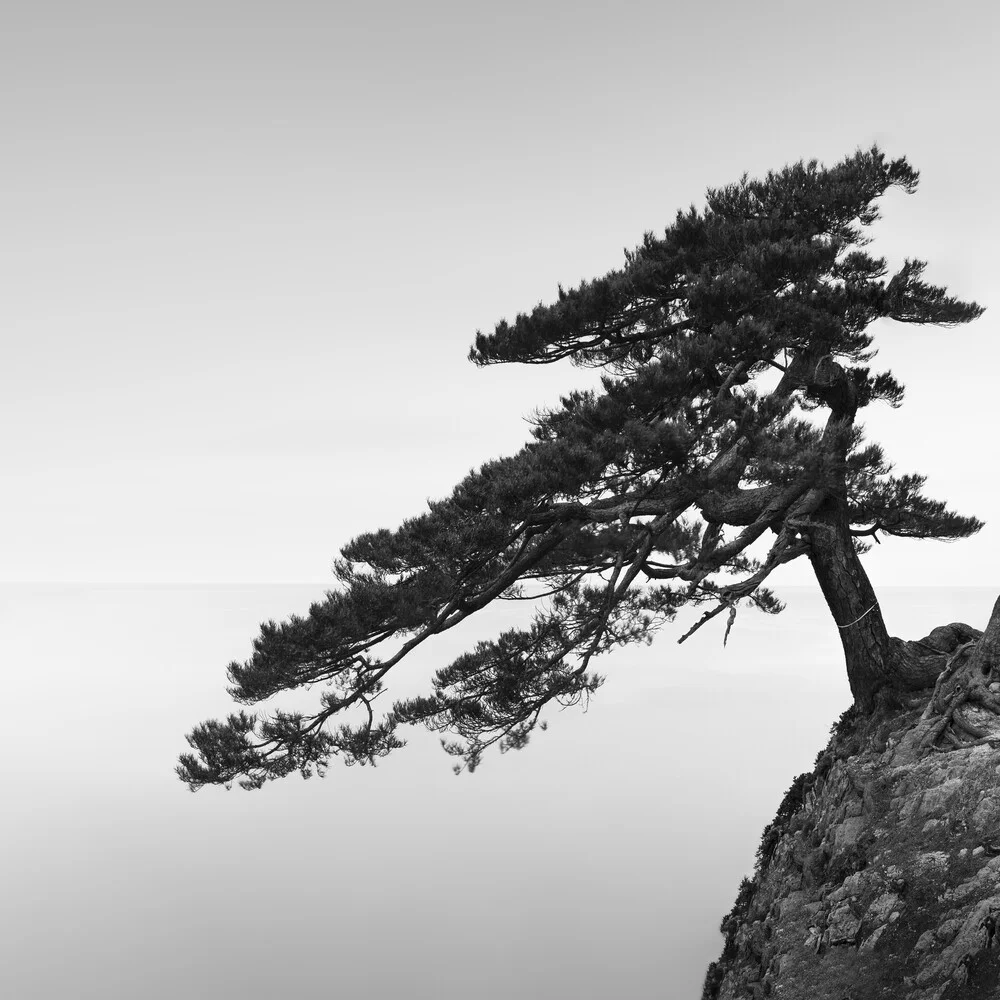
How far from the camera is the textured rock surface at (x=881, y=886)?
591 cm

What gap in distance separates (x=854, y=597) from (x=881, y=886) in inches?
132

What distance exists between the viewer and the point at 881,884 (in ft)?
22.6

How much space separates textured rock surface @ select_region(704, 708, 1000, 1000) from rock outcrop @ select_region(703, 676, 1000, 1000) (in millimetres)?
11

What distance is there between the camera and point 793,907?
26.3 feet

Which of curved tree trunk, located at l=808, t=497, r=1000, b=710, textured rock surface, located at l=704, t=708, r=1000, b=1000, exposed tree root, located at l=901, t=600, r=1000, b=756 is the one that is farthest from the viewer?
curved tree trunk, located at l=808, t=497, r=1000, b=710

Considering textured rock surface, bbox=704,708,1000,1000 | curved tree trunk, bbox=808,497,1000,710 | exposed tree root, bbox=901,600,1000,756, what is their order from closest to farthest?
textured rock surface, bbox=704,708,1000,1000, exposed tree root, bbox=901,600,1000,756, curved tree trunk, bbox=808,497,1000,710

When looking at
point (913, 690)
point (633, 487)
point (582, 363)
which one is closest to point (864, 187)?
point (582, 363)

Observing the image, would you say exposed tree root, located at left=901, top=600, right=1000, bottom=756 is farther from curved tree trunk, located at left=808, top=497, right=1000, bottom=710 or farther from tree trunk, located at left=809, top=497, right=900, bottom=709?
tree trunk, located at left=809, top=497, right=900, bottom=709

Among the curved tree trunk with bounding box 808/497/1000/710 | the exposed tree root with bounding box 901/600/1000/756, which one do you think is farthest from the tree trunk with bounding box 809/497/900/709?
the exposed tree root with bounding box 901/600/1000/756

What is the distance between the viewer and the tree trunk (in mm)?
9516

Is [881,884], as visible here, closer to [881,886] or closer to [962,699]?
[881,886]

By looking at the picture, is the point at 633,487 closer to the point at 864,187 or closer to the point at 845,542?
the point at 845,542

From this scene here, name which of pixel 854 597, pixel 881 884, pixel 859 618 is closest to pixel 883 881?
pixel 881 884

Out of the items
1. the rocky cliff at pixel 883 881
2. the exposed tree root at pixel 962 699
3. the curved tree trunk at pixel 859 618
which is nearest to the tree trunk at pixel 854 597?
the curved tree trunk at pixel 859 618
